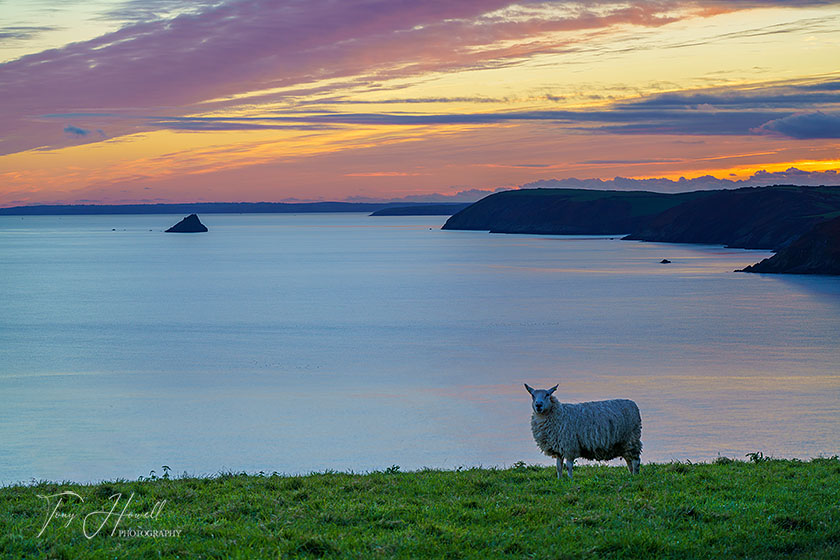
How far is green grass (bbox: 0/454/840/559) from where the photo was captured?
10461mm

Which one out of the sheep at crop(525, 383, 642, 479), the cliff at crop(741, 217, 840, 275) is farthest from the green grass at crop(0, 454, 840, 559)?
the cliff at crop(741, 217, 840, 275)

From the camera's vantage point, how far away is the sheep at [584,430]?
15336 millimetres

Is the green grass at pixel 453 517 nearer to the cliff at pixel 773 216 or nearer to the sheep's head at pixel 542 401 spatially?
the sheep's head at pixel 542 401

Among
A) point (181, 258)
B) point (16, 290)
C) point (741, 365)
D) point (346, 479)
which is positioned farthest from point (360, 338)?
point (181, 258)

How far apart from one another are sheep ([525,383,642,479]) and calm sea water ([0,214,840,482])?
10.4m

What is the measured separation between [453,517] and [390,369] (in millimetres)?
34305

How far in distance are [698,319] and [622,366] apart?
81.5 feet

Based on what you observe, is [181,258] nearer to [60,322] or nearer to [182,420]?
[60,322]

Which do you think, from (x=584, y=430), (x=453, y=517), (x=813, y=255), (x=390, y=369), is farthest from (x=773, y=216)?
(x=453, y=517)

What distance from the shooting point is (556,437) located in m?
15.4

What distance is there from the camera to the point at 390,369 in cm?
4609

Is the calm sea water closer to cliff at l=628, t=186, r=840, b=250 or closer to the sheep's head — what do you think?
the sheep's head

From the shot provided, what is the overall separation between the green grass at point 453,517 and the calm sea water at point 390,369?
11338 mm

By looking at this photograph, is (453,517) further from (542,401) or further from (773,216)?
(773,216)
